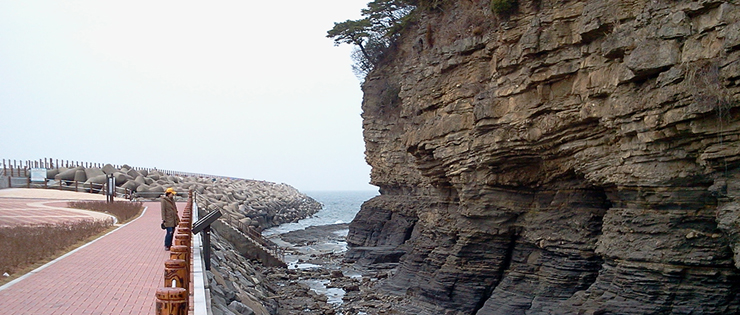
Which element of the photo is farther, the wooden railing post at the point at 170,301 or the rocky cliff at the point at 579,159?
the rocky cliff at the point at 579,159

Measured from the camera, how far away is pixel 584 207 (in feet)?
49.1

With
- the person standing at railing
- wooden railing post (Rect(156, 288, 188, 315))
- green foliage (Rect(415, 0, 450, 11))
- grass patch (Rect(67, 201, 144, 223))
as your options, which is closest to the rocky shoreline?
the person standing at railing

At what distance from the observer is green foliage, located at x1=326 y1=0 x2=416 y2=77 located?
116 ft

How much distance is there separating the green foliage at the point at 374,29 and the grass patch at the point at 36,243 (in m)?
22.6

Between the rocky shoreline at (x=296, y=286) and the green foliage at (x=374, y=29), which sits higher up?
the green foliage at (x=374, y=29)

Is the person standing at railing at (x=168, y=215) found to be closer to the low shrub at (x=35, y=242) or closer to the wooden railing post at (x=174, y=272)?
the low shrub at (x=35, y=242)

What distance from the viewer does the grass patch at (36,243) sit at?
35.7 feet

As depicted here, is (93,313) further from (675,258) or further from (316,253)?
(316,253)

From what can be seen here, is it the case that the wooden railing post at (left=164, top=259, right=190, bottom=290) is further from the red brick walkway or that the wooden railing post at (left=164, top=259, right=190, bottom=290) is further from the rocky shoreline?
the rocky shoreline

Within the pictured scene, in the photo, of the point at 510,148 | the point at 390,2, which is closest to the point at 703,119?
the point at 510,148

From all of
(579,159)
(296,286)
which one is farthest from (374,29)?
(579,159)

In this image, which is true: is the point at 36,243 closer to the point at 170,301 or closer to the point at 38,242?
the point at 38,242

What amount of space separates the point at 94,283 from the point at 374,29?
29.1 m

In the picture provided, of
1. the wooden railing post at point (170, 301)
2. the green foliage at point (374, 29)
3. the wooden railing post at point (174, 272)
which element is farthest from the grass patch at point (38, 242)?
the green foliage at point (374, 29)
